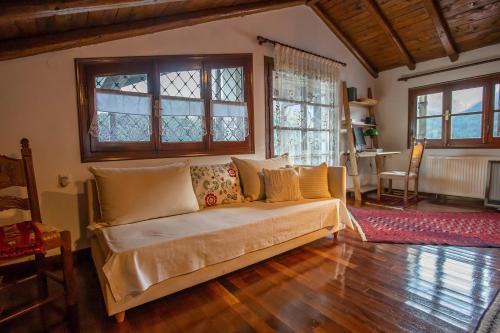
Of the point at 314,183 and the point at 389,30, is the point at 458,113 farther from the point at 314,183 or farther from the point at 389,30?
the point at 314,183

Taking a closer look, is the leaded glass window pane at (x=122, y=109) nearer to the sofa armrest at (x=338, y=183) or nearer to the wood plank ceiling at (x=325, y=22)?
the wood plank ceiling at (x=325, y=22)

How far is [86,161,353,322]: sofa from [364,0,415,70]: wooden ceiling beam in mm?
2804

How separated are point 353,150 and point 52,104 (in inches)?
149

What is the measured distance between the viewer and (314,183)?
8.56 ft

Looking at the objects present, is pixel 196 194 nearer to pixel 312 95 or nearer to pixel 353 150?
pixel 312 95

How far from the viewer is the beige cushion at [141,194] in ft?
6.27

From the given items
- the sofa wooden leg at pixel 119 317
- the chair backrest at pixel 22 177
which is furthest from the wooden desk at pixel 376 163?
the chair backrest at pixel 22 177

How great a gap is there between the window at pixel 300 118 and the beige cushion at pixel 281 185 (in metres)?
0.78

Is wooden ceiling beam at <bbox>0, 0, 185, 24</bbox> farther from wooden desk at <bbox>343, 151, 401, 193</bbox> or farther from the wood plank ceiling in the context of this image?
wooden desk at <bbox>343, 151, 401, 193</bbox>

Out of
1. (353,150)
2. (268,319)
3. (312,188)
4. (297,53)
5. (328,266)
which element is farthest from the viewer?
(353,150)

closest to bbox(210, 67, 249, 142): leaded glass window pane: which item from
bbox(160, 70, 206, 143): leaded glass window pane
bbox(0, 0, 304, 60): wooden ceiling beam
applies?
bbox(160, 70, 206, 143): leaded glass window pane

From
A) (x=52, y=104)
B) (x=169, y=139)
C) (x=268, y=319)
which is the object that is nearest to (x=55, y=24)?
(x=52, y=104)

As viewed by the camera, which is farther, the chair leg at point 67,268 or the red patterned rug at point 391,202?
the red patterned rug at point 391,202

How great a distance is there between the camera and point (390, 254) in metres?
2.21
